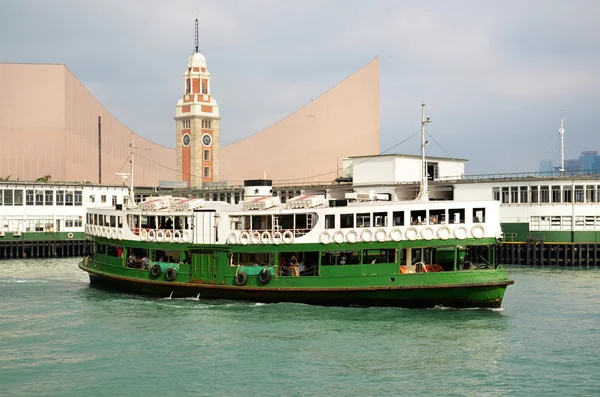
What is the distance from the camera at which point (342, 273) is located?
29469 mm

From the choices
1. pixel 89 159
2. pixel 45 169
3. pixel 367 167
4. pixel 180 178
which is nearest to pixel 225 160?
pixel 180 178

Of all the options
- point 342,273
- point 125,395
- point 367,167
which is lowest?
point 125,395

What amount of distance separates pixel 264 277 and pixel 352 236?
3.59 meters

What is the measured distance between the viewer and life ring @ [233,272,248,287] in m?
30.8

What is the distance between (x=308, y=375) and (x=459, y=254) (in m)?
10.4

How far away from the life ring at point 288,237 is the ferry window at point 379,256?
9.20 ft

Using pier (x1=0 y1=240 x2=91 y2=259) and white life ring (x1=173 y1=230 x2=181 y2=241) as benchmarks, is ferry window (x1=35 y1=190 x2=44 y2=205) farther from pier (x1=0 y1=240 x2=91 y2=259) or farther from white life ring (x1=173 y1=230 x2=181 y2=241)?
white life ring (x1=173 y1=230 x2=181 y2=241)

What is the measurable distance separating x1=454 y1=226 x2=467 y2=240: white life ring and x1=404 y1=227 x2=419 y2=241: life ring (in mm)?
1303

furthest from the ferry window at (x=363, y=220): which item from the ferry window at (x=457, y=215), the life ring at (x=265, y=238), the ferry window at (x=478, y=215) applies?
the ferry window at (x=478, y=215)

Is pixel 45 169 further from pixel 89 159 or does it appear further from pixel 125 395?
pixel 125 395

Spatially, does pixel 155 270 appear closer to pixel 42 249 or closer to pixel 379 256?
pixel 379 256

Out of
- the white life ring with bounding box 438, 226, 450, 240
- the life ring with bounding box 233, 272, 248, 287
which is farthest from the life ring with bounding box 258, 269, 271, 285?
the white life ring with bounding box 438, 226, 450, 240

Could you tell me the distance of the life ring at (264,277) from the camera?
3038 centimetres

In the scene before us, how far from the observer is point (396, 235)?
94.3 feet
